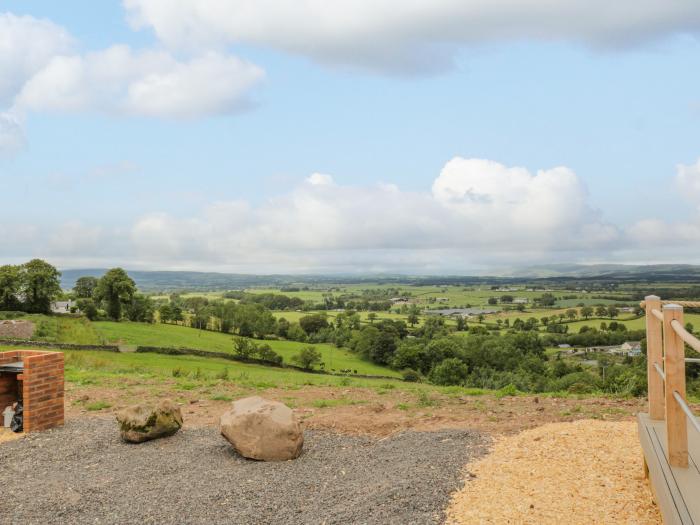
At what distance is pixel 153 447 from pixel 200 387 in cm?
618

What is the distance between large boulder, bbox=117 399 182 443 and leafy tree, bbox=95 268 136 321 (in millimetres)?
65449

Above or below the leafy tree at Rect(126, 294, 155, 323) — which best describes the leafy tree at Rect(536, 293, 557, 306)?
below

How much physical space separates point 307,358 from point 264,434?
170ft

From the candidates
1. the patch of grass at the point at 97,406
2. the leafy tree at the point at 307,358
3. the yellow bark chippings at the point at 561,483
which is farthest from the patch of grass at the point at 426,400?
the leafy tree at the point at 307,358

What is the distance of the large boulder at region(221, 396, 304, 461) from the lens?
900 centimetres

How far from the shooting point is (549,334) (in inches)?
3014

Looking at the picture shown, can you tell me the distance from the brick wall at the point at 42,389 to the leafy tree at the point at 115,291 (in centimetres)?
6315

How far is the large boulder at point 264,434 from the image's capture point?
900cm

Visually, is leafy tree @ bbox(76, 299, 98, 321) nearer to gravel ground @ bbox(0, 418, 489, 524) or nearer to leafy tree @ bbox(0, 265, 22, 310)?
leafy tree @ bbox(0, 265, 22, 310)

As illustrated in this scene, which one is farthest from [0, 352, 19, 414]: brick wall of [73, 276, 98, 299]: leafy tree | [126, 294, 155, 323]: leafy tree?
[73, 276, 98, 299]: leafy tree

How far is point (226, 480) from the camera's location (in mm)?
8172

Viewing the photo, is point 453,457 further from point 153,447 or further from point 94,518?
point 153,447

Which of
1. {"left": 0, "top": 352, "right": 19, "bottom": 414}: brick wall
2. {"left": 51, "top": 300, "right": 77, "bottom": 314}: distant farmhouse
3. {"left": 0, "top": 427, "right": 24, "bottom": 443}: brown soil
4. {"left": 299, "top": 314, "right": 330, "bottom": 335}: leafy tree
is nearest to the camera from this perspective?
{"left": 0, "top": 427, "right": 24, "bottom": 443}: brown soil

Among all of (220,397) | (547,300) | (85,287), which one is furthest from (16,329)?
(547,300)
